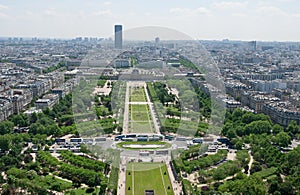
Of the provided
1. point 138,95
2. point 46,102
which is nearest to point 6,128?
point 46,102

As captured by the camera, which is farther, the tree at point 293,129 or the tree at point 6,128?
the tree at point 293,129

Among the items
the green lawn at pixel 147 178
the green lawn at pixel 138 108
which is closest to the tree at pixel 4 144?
the green lawn at pixel 147 178

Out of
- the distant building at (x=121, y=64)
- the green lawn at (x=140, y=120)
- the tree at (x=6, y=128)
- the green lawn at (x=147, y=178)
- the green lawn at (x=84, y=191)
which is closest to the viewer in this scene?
the green lawn at (x=84, y=191)

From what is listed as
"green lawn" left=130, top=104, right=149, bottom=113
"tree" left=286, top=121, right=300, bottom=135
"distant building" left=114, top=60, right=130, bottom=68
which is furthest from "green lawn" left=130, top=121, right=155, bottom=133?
"distant building" left=114, top=60, right=130, bottom=68

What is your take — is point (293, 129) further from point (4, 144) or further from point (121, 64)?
point (121, 64)

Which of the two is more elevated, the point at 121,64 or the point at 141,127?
the point at 121,64

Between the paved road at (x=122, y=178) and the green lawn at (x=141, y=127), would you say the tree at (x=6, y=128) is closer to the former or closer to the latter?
the green lawn at (x=141, y=127)

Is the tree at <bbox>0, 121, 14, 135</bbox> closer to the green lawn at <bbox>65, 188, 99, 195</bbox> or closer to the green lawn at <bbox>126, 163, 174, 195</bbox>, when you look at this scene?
the green lawn at <bbox>126, 163, 174, 195</bbox>

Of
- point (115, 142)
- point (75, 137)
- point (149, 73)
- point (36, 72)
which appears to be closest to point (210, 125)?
point (115, 142)
